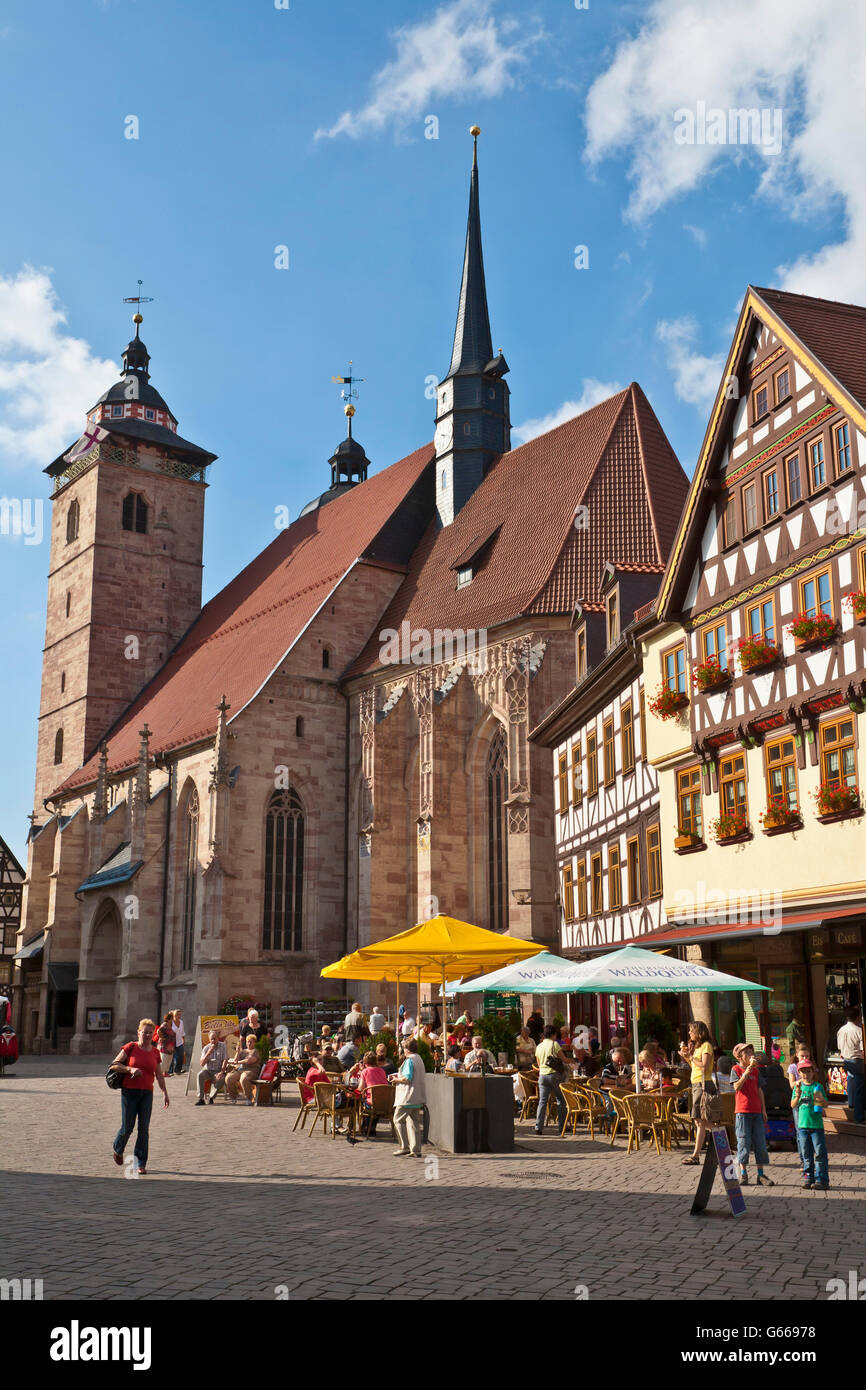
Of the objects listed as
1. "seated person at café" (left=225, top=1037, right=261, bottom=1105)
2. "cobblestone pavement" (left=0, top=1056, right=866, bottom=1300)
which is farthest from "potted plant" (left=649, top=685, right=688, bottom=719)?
"seated person at café" (left=225, top=1037, right=261, bottom=1105)

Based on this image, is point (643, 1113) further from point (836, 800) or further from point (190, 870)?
point (190, 870)

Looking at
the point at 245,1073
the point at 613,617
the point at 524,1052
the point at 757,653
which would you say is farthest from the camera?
the point at 613,617

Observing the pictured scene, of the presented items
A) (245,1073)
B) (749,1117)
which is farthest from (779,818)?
(245,1073)

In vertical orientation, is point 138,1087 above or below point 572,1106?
above

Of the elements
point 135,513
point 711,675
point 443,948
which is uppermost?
point 135,513

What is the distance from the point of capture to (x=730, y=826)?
17.5m

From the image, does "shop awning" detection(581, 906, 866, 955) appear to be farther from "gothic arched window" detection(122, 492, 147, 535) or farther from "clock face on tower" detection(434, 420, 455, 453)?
"gothic arched window" detection(122, 492, 147, 535)

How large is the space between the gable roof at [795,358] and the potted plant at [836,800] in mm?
4406

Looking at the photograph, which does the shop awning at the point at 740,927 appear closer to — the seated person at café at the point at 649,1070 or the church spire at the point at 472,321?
the seated person at café at the point at 649,1070

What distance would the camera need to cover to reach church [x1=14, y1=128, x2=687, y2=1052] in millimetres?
31375

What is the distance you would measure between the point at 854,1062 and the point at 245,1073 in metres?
10.8
